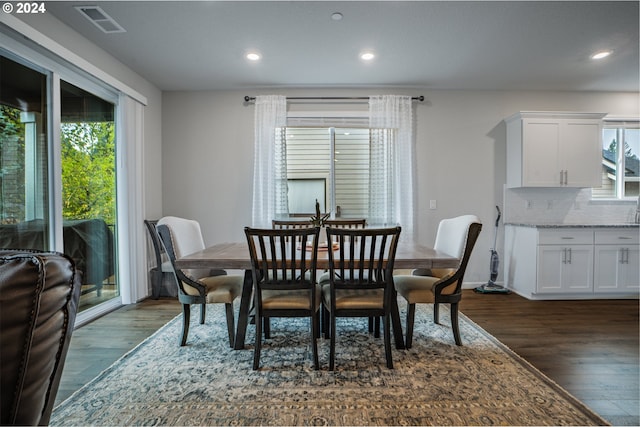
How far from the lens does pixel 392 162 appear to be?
412cm

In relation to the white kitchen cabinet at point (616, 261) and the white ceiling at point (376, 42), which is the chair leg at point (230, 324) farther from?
the white kitchen cabinet at point (616, 261)

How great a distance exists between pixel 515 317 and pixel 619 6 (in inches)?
104

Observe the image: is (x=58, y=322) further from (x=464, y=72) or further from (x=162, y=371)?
(x=464, y=72)

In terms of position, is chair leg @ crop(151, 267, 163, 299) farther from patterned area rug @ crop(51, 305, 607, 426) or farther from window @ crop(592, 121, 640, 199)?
window @ crop(592, 121, 640, 199)

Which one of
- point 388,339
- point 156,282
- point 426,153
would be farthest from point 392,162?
point 156,282

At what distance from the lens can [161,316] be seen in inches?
120

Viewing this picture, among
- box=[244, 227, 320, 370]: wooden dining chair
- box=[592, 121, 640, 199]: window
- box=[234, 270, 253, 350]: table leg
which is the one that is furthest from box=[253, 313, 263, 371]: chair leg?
box=[592, 121, 640, 199]: window

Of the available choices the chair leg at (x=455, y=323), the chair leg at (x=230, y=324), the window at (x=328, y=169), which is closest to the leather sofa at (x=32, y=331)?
the chair leg at (x=230, y=324)

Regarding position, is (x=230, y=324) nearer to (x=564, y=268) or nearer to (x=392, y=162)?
(x=392, y=162)

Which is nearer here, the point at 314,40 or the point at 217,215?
the point at 314,40

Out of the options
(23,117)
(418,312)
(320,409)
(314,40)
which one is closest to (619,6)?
(314,40)

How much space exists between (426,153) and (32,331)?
A: 4.20 m

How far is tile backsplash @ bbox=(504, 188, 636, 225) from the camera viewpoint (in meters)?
4.16

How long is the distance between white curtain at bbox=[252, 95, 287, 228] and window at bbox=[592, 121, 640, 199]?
4190mm
